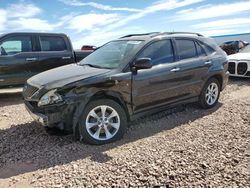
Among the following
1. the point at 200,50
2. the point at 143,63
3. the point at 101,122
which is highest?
the point at 200,50

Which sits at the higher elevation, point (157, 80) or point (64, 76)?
point (64, 76)

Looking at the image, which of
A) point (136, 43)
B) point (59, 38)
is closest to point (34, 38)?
point (59, 38)

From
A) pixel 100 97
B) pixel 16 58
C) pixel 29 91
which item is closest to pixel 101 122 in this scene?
pixel 100 97

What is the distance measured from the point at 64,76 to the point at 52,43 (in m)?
4.41

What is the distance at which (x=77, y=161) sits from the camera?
4055 millimetres

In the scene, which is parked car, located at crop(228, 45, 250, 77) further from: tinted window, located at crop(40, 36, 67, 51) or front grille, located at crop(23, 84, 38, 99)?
front grille, located at crop(23, 84, 38, 99)

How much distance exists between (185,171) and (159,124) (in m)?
2.01

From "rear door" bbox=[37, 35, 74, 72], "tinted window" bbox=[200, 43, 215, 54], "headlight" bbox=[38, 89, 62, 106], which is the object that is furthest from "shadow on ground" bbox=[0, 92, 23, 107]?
"tinted window" bbox=[200, 43, 215, 54]

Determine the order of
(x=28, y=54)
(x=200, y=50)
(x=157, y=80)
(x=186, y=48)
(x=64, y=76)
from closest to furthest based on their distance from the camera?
(x=64, y=76)
(x=157, y=80)
(x=186, y=48)
(x=200, y=50)
(x=28, y=54)

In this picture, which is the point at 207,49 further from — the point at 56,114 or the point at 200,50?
the point at 56,114

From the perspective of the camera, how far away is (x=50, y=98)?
4402 mm

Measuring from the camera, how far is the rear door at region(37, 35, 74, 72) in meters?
8.54

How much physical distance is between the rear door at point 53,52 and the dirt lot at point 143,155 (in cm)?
281

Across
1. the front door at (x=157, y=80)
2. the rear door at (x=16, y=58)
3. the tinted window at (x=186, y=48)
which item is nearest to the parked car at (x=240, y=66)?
the tinted window at (x=186, y=48)
